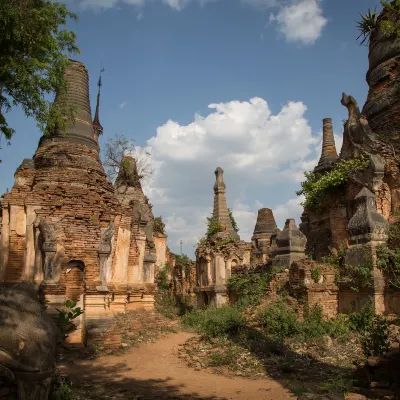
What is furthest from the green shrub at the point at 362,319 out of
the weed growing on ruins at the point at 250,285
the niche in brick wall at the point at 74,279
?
the niche in brick wall at the point at 74,279

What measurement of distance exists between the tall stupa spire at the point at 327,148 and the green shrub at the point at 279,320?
31.4 ft

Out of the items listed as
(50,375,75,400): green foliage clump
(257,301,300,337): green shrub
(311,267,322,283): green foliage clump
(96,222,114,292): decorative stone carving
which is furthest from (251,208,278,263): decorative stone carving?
(50,375,75,400): green foliage clump

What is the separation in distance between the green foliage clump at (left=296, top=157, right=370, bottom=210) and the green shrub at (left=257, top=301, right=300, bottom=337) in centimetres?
499

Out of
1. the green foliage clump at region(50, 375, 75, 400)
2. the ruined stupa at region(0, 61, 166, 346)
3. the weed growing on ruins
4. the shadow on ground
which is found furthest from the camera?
the weed growing on ruins

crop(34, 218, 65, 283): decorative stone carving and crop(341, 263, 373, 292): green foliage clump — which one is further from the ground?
crop(34, 218, 65, 283): decorative stone carving

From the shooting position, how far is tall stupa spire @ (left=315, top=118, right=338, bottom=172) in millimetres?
20078

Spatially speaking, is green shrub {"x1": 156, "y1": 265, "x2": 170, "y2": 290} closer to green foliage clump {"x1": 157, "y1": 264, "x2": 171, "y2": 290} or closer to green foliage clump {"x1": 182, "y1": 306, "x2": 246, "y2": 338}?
green foliage clump {"x1": 157, "y1": 264, "x2": 171, "y2": 290}

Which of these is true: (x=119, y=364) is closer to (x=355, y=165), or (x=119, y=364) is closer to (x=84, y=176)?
(x=84, y=176)

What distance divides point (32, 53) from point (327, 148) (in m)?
14.9

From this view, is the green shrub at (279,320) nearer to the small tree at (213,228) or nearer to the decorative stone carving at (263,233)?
the small tree at (213,228)

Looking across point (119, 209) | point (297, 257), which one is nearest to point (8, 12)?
point (119, 209)

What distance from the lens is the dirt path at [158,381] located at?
6.96 m

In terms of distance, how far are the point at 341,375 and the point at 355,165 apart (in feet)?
27.2

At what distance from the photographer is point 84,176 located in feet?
39.4
